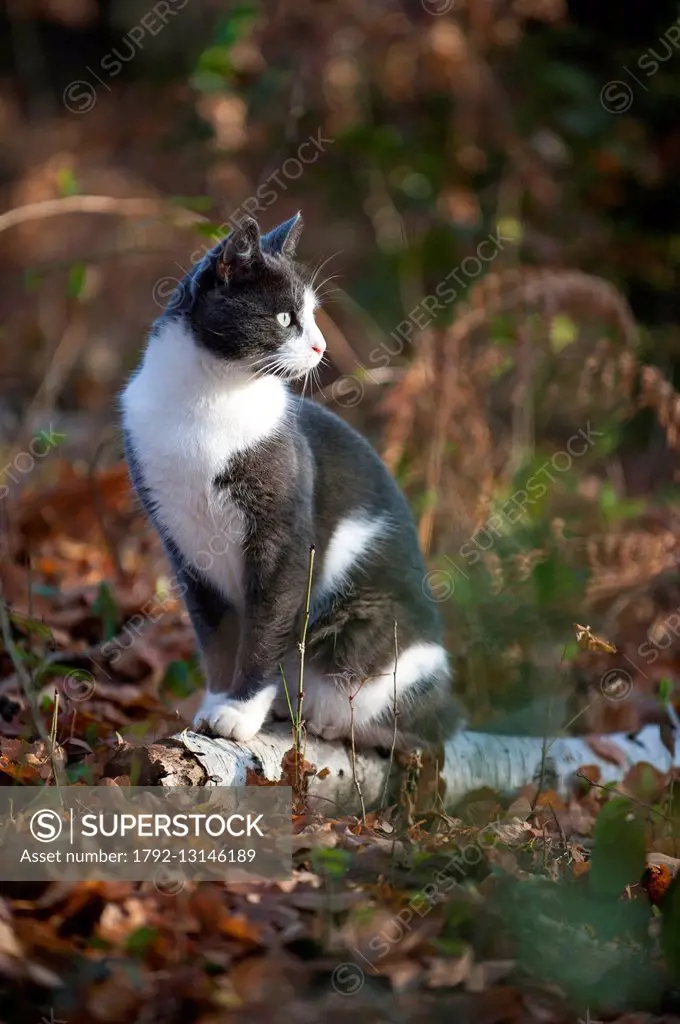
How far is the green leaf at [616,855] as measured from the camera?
1977 mm

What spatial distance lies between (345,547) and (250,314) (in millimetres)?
745

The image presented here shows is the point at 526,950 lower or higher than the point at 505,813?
higher

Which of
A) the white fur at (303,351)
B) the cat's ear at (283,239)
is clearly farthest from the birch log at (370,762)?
the cat's ear at (283,239)

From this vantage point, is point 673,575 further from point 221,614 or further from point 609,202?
point 609,202

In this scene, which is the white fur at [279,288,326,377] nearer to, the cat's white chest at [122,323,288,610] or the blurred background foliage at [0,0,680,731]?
the cat's white chest at [122,323,288,610]

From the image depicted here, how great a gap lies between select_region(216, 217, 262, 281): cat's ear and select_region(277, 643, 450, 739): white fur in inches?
45.1

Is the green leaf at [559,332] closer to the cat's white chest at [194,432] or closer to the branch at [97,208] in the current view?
the branch at [97,208]

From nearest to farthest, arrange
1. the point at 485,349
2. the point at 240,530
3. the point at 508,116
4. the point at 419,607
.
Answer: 1. the point at 240,530
2. the point at 419,607
3. the point at 485,349
4. the point at 508,116

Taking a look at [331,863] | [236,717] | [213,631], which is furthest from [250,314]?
[331,863]

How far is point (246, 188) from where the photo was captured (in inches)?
282

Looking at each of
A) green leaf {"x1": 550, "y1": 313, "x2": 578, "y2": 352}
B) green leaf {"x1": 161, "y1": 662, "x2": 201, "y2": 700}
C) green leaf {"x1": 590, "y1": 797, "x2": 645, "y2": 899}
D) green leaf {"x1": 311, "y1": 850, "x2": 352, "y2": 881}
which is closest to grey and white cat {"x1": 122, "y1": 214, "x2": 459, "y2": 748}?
green leaf {"x1": 161, "y1": 662, "x2": 201, "y2": 700}

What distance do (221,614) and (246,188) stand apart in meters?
4.90

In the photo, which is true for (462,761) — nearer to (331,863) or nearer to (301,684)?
(301,684)

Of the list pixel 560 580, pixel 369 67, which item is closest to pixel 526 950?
pixel 560 580
